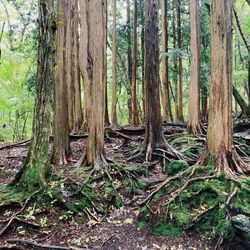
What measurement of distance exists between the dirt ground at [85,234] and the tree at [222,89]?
196 cm

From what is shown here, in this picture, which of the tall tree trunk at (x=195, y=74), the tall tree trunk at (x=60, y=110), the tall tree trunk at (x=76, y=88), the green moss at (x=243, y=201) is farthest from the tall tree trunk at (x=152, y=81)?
the tall tree trunk at (x=76, y=88)

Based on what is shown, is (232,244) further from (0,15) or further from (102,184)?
(0,15)

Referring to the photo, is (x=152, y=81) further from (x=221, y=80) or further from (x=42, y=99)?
(x=42, y=99)

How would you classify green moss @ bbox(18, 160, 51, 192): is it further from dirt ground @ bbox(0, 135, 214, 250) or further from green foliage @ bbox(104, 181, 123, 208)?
green foliage @ bbox(104, 181, 123, 208)

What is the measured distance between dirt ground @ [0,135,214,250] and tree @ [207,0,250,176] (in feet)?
6.43

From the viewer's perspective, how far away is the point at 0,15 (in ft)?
45.2

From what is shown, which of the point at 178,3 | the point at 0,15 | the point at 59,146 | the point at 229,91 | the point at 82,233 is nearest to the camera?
the point at 82,233

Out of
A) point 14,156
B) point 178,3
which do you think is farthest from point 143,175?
point 178,3

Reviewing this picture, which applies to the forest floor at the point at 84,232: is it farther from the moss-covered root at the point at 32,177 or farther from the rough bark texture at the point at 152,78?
the rough bark texture at the point at 152,78

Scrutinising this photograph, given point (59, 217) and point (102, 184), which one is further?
point (102, 184)

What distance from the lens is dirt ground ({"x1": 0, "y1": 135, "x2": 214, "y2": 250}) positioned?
519 cm

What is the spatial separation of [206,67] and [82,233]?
1343cm

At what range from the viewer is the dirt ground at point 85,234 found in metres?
5.19

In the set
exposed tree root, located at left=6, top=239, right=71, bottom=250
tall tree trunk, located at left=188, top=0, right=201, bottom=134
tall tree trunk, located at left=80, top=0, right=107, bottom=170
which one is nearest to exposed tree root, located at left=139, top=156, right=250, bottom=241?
exposed tree root, located at left=6, top=239, right=71, bottom=250
